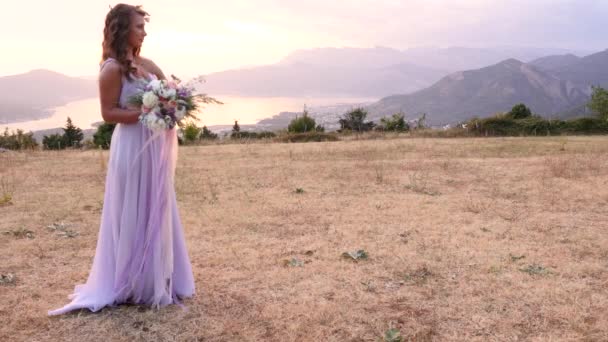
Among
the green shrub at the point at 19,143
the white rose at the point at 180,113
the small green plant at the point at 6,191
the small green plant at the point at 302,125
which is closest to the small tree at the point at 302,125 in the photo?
the small green plant at the point at 302,125

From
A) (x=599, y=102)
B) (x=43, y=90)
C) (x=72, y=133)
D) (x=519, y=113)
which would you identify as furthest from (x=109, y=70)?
(x=43, y=90)

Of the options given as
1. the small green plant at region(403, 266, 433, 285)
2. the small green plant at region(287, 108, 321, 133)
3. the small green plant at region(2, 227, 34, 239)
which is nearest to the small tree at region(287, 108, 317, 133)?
the small green plant at region(287, 108, 321, 133)

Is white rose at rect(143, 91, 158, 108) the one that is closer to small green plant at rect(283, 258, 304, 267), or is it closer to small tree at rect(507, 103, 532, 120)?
small green plant at rect(283, 258, 304, 267)

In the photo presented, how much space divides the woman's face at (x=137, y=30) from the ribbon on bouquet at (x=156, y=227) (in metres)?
0.87

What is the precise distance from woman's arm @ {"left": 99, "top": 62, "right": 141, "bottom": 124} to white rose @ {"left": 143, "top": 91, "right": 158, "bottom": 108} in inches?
9.8

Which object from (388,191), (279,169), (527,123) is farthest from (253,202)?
(527,123)

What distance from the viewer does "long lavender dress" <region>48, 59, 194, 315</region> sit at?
4809 millimetres

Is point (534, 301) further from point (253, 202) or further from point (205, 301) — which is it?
point (253, 202)

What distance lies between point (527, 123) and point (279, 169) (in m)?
21.1

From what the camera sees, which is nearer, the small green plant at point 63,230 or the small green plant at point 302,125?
the small green plant at point 63,230

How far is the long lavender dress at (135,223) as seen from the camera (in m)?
4.81

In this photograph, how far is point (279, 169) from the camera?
14.5 m

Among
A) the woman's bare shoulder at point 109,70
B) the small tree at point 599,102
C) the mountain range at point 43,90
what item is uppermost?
the mountain range at point 43,90

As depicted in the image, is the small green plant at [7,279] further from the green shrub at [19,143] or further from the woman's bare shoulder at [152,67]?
the green shrub at [19,143]
